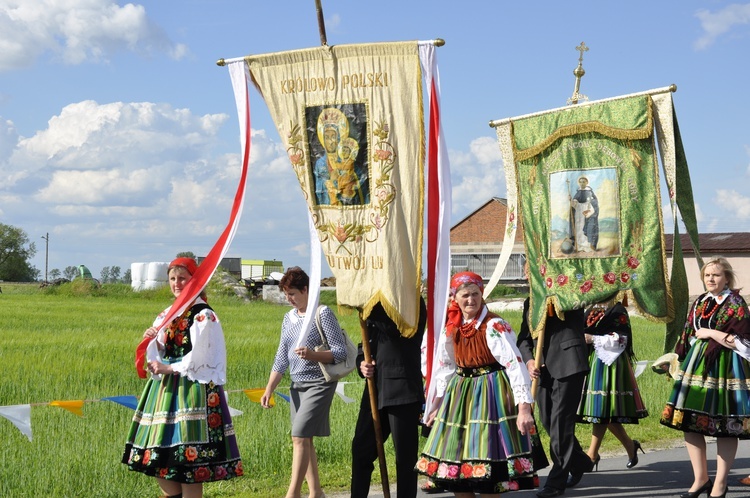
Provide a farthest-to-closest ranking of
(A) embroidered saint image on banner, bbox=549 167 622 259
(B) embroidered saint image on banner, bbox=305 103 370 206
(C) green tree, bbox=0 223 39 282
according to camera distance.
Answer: (C) green tree, bbox=0 223 39 282
(A) embroidered saint image on banner, bbox=549 167 622 259
(B) embroidered saint image on banner, bbox=305 103 370 206

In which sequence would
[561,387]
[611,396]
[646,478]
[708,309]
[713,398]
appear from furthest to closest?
[611,396] → [646,478] → [561,387] → [708,309] → [713,398]

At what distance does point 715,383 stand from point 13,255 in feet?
364

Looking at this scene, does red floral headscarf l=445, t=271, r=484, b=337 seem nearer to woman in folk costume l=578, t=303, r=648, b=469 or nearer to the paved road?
the paved road

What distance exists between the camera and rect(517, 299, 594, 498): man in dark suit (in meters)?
7.17

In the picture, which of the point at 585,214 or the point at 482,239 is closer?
the point at 585,214

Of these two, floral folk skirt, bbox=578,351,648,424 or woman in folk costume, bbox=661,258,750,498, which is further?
floral folk skirt, bbox=578,351,648,424

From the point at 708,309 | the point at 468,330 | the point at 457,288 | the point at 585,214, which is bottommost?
the point at 468,330

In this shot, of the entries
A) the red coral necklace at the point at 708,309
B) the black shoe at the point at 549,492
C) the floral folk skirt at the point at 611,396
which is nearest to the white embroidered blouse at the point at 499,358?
the black shoe at the point at 549,492

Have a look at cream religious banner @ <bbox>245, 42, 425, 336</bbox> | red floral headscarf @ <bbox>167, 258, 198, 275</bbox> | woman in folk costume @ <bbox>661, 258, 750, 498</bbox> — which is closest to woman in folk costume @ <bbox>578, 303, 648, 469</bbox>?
woman in folk costume @ <bbox>661, 258, 750, 498</bbox>

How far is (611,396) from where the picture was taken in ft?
27.4

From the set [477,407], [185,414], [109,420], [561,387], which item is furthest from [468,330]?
[109,420]

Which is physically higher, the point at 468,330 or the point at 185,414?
the point at 468,330

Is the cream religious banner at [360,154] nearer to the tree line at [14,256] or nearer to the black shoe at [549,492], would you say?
the black shoe at [549,492]

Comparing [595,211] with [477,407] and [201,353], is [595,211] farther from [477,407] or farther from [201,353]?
[201,353]
